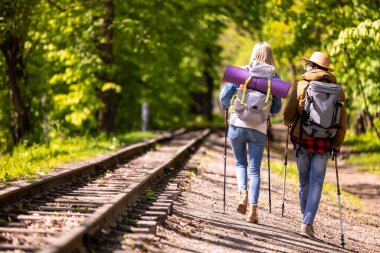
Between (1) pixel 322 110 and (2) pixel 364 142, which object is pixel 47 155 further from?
(2) pixel 364 142

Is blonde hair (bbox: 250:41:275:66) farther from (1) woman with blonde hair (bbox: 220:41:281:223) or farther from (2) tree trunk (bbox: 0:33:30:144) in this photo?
(2) tree trunk (bbox: 0:33:30:144)

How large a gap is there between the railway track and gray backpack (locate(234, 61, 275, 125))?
1.37 meters

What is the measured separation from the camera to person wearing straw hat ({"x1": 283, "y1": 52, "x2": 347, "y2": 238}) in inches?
315

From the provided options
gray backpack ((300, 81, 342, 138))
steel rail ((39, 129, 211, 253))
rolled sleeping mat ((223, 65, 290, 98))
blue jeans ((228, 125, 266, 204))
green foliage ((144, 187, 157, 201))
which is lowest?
green foliage ((144, 187, 157, 201))

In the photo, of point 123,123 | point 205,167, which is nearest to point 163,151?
point 205,167

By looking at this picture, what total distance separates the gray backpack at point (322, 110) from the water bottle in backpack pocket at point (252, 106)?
462 millimetres

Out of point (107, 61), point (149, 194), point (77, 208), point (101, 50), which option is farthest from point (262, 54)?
point (107, 61)

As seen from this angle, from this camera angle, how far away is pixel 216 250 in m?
6.30

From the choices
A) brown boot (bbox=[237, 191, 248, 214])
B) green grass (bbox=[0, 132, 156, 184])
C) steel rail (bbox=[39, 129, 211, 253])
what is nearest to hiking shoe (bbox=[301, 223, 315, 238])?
brown boot (bbox=[237, 191, 248, 214])

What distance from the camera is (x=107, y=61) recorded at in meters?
22.0

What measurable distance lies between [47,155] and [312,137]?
8.45m

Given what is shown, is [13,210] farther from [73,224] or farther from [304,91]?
[304,91]

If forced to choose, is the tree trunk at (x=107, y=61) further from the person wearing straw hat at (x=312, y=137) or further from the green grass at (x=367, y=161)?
the person wearing straw hat at (x=312, y=137)

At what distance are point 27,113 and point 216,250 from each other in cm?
1429
